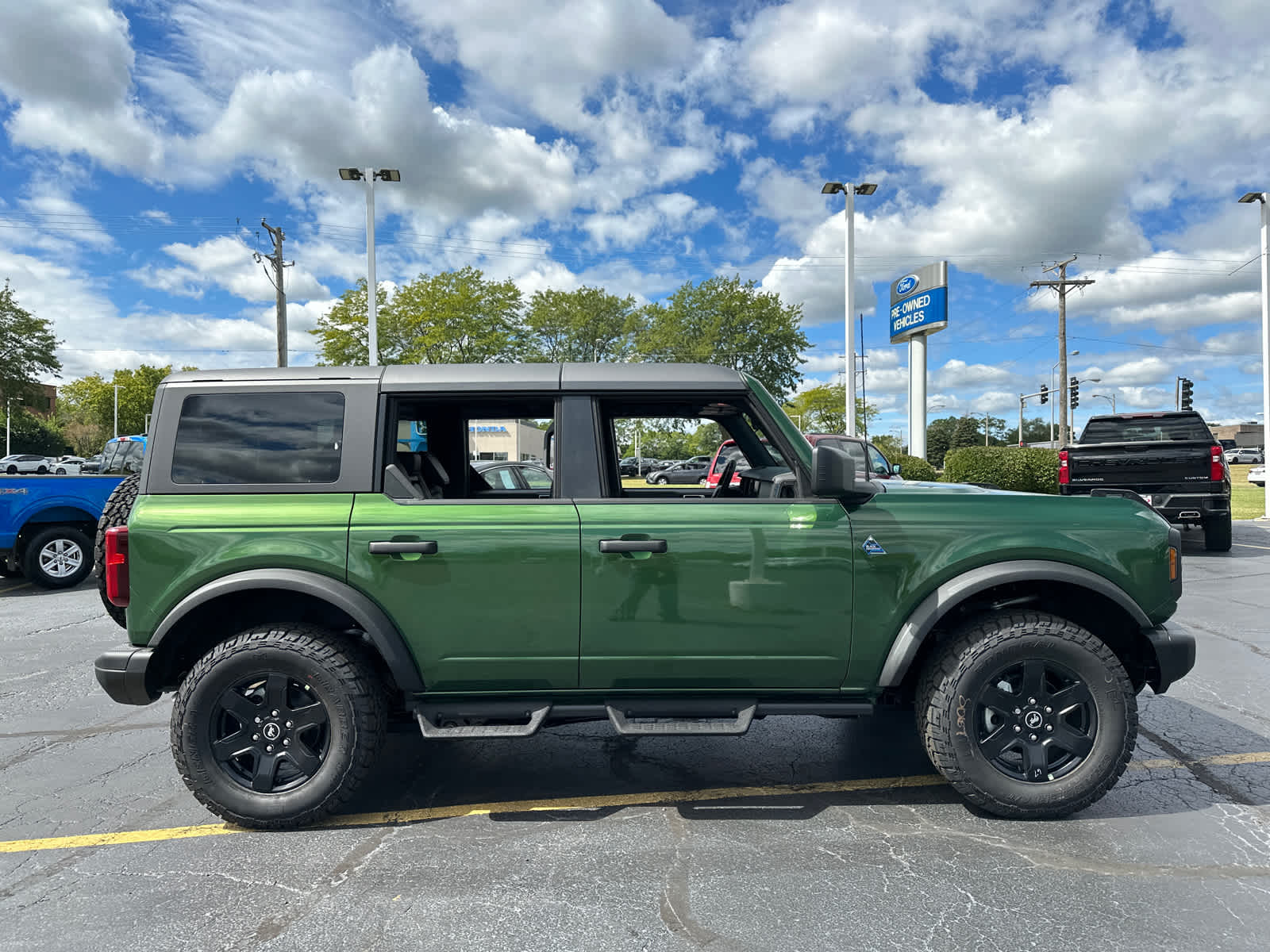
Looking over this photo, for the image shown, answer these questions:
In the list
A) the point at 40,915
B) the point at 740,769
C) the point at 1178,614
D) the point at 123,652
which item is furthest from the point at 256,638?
the point at 1178,614

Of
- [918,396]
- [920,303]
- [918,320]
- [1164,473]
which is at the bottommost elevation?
[1164,473]

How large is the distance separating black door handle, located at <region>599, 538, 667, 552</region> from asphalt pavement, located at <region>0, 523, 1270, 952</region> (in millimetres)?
1141

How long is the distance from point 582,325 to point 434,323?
448 inches

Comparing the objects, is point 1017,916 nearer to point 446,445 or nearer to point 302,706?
point 302,706

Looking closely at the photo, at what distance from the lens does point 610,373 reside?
336cm

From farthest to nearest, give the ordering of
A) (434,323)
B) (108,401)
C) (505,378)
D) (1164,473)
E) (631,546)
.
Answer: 1. (108,401)
2. (434,323)
3. (1164,473)
4. (505,378)
5. (631,546)

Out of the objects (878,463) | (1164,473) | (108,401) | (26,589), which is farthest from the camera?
(108,401)

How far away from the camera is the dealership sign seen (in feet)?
78.5

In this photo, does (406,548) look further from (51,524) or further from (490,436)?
(51,524)

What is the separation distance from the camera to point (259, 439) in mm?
3203

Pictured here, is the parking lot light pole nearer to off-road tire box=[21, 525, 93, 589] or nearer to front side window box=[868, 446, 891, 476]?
front side window box=[868, 446, 891, 476]

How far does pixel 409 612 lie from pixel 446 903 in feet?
3.43

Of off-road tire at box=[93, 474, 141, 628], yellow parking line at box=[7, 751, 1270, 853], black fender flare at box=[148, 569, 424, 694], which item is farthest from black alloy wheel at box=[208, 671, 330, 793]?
off-road tire at box=[93, 474, 141, 628]

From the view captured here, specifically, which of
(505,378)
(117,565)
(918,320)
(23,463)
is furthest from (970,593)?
(23,463)
